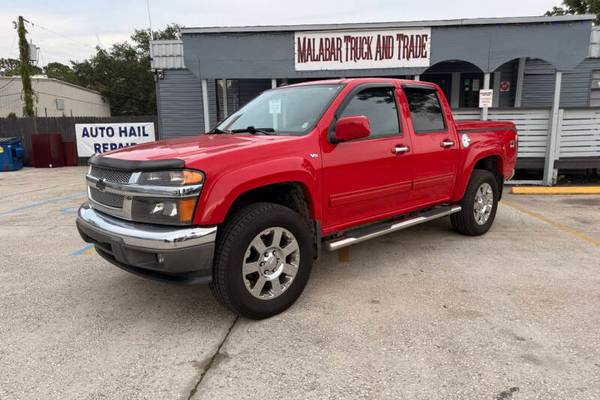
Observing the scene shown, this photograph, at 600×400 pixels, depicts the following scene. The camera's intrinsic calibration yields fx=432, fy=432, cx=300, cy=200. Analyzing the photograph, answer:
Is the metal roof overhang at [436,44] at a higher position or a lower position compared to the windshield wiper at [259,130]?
higher

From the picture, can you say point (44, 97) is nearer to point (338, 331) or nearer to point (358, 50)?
point (358, 50)

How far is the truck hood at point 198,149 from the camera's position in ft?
9.96

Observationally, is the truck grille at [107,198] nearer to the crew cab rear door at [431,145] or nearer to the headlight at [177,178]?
the headlight at [177,178]

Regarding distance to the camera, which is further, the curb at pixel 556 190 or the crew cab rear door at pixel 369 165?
the curb at pixel 556 190

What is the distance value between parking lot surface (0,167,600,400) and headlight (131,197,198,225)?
2.83ft

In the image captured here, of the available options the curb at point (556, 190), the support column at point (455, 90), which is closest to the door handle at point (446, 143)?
the curb at point (556, 190)

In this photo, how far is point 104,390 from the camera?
2479 mm

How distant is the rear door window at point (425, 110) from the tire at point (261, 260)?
1892mm

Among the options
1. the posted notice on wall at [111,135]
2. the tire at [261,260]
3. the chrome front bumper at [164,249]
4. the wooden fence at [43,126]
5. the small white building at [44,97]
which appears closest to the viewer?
the chrome front bumper at [164,249]

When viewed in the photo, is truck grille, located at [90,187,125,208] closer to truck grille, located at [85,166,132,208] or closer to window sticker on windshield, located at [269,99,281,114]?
truck grille, located at [85,166,132,208]

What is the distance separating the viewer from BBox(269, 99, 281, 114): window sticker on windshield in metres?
4.21

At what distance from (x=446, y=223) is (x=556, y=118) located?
4.69m

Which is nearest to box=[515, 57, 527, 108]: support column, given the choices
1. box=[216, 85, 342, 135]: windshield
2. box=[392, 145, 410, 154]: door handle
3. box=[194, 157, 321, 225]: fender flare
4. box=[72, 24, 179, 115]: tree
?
box=[392, 145, 410, 154]: door handle

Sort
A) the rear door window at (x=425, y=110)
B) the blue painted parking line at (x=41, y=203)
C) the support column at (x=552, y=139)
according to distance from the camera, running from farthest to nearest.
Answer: the support column at (x=552, y=139)
the blue painted parking line at (x=41, y=203)
the rear door window at (x=425, y=110)
